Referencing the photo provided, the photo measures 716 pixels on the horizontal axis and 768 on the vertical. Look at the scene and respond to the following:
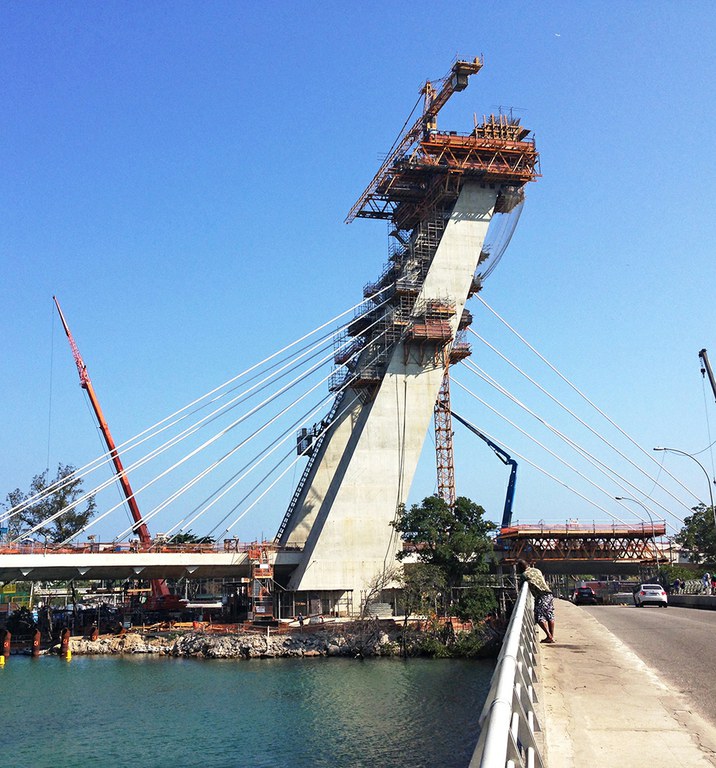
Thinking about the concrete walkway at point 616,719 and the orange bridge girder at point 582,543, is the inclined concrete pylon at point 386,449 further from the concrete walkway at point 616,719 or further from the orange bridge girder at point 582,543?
the concrete walkway at point 616,719

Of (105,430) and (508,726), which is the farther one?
(105,430)

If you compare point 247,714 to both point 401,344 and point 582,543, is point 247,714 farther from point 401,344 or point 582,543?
point 582,543

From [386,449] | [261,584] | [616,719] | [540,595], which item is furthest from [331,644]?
[616,719]

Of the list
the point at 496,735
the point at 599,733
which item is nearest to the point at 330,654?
the point at 599,733

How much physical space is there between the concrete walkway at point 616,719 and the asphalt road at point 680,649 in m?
0.27

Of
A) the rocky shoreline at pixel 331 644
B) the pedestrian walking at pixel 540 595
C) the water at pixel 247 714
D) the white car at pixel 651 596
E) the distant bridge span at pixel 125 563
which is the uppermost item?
the distant bridge span at pixel 125 563

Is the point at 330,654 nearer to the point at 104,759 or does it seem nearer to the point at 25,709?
the point at 25,709

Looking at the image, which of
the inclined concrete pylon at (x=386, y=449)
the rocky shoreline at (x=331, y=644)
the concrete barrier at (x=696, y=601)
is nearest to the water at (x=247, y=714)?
the rocky shoreline at (x=331, y=644)

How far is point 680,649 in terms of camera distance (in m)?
17.4

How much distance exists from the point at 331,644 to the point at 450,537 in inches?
435

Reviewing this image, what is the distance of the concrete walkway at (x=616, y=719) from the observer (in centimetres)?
782

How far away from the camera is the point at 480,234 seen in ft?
210

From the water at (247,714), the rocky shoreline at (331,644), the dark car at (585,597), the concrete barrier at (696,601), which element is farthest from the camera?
the dark car at (585,597)

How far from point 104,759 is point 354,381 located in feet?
129
